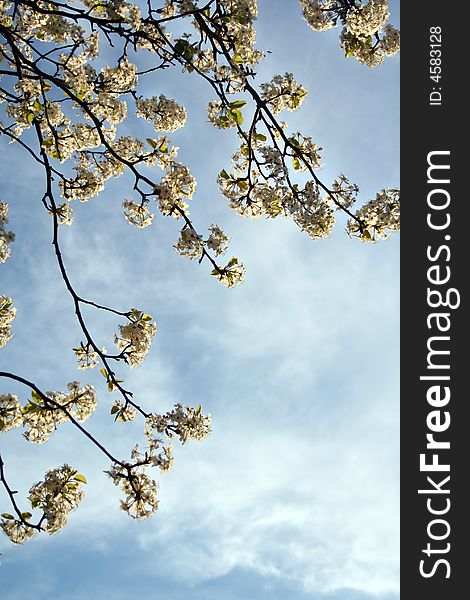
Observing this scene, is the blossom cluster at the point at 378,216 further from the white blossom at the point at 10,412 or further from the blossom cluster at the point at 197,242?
the white blossom at the point at 10,412

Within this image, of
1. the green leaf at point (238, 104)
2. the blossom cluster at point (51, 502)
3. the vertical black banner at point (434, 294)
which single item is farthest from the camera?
the vertical black banner at point (434, 294)

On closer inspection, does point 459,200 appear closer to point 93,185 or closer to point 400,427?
point 400,427

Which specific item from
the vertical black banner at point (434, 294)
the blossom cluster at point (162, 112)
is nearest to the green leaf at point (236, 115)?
the blossom cluster at point (162, 112)

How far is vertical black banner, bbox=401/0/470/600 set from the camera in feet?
21.6

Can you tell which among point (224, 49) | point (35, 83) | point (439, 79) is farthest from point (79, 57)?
point (439, 79)

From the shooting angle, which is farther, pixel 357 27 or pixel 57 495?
pixel 357 27

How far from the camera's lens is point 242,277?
241 inches

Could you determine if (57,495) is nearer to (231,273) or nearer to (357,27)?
(231,273)

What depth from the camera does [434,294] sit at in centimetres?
679

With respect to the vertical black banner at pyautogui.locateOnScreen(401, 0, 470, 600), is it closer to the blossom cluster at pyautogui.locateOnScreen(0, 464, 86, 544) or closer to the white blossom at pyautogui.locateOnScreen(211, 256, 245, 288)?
the white blossom at pyautogui.locateOnScreen(211, 256, 245, 288)

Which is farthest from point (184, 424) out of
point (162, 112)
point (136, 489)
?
point (162, 112)

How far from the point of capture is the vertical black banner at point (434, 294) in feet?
21.6

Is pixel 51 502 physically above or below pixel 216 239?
below

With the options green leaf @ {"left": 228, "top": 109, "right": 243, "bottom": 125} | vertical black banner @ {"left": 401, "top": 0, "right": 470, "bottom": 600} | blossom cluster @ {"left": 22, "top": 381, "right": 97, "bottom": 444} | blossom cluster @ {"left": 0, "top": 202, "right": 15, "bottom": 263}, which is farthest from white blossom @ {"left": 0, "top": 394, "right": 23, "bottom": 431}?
vertical black banner @ {"left": 401, "top": 0, "right": 470, "bottom": 600}
